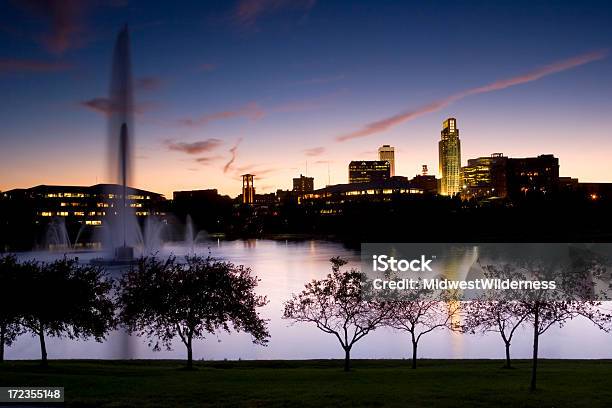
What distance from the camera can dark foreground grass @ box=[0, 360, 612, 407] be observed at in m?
20.5

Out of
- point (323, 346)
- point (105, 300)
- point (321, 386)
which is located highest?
point (105, 300)

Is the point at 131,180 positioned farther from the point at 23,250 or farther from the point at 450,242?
the point at 450,242

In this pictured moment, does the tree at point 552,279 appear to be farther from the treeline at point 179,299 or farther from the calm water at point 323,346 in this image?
the calm water at point 323,346

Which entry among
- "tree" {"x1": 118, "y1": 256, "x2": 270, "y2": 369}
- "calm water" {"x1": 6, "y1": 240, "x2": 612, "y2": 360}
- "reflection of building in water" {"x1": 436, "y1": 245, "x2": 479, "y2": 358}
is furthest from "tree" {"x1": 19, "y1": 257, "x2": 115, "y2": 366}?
"reflection of building in water" {"x1": 436, "y1": 245, "x2": 479, "y2": 358}

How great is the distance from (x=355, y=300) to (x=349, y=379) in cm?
882

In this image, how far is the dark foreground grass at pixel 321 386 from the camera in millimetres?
20453

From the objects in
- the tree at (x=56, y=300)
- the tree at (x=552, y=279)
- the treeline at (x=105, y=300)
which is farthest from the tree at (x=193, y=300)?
the tree at (x=552, y=279)

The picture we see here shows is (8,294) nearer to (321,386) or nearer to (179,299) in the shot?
(179,299)

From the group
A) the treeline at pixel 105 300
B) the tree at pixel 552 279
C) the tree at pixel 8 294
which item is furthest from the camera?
the treeline at pixel 105 300

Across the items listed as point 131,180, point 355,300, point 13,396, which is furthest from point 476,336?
point 131,180

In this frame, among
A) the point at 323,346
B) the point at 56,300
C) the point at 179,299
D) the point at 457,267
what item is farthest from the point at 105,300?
the point at 457,267

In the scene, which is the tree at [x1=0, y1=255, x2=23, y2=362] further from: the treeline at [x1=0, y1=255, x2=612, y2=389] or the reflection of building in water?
the reflection of building in water

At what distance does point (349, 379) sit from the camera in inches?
1049

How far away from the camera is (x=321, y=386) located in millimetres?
24234
